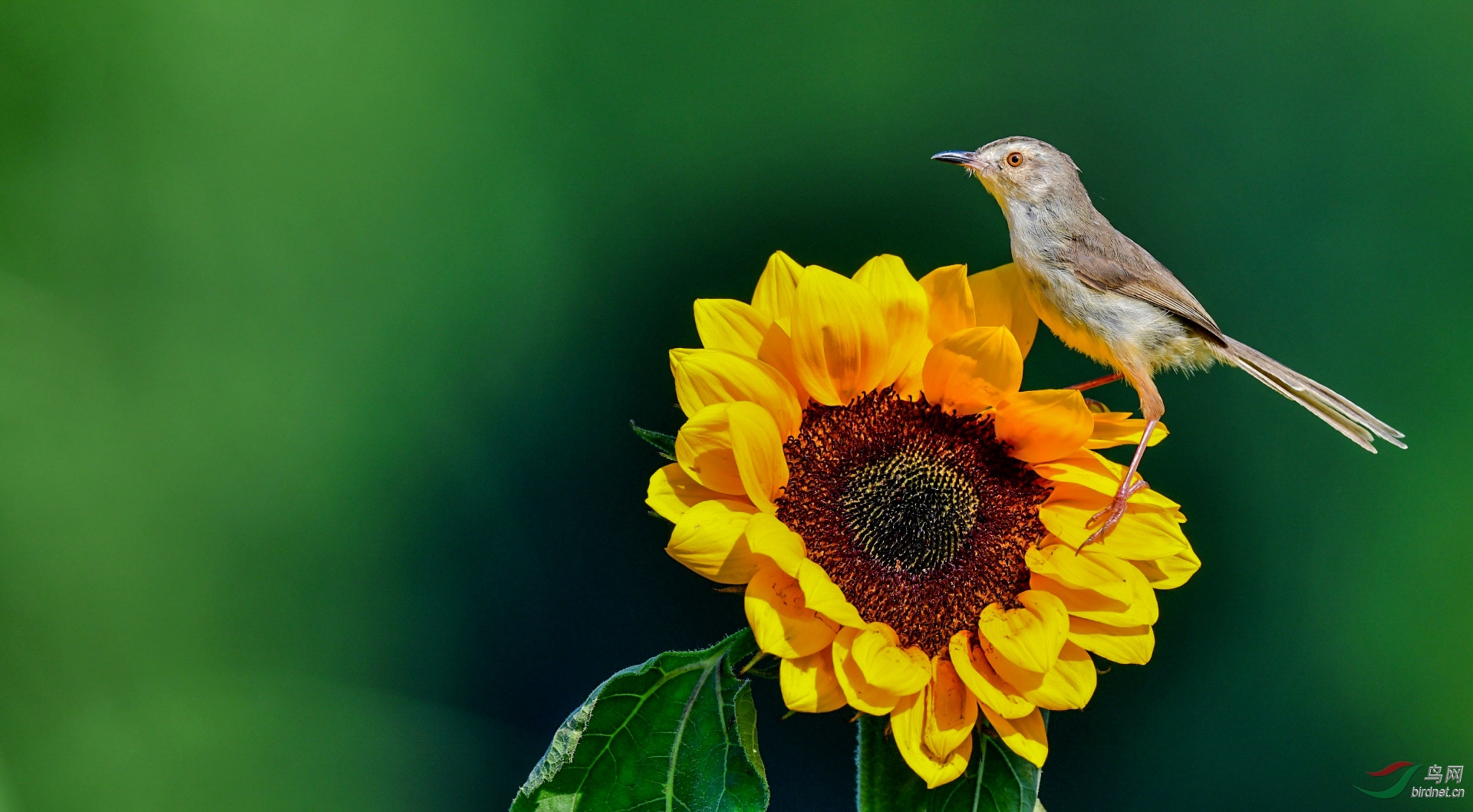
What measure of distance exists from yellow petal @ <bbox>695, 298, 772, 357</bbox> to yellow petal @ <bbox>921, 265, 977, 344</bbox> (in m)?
0.07

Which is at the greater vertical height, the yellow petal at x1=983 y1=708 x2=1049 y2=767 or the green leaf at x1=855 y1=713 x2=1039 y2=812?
the yellow petal at x1=983 y1=708 x2=1049 y2=767

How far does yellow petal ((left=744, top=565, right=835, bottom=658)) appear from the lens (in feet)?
1.17

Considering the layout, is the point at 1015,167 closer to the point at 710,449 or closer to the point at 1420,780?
the point at 710,449

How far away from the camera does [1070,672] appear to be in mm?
386

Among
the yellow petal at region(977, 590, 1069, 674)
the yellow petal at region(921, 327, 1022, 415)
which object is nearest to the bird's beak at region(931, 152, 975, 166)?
the yellow petal at region(921, 327, 1022, 415)

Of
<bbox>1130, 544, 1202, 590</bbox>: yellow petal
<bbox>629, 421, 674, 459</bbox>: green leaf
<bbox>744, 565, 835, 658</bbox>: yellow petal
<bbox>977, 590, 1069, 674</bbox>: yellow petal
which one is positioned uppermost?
<bbox>629, 421, 674, 459</bbox>: green leaf

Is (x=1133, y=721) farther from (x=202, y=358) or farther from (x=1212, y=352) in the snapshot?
(x=202, y=358)

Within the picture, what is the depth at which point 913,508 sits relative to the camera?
1.40 feet

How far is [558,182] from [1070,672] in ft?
1.51

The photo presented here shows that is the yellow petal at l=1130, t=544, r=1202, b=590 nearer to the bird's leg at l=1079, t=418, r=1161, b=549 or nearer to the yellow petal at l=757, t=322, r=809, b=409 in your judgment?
the bird's leg at l=1079, t=418, r=1161, b=549

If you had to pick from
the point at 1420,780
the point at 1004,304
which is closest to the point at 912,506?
the point at 1004,304

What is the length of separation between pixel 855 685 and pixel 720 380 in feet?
0.43

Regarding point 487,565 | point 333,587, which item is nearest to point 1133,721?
point 487,565

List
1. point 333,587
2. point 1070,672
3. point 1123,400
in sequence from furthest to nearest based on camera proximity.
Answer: point 333,587 < point 1123,400 < point 1070,672
